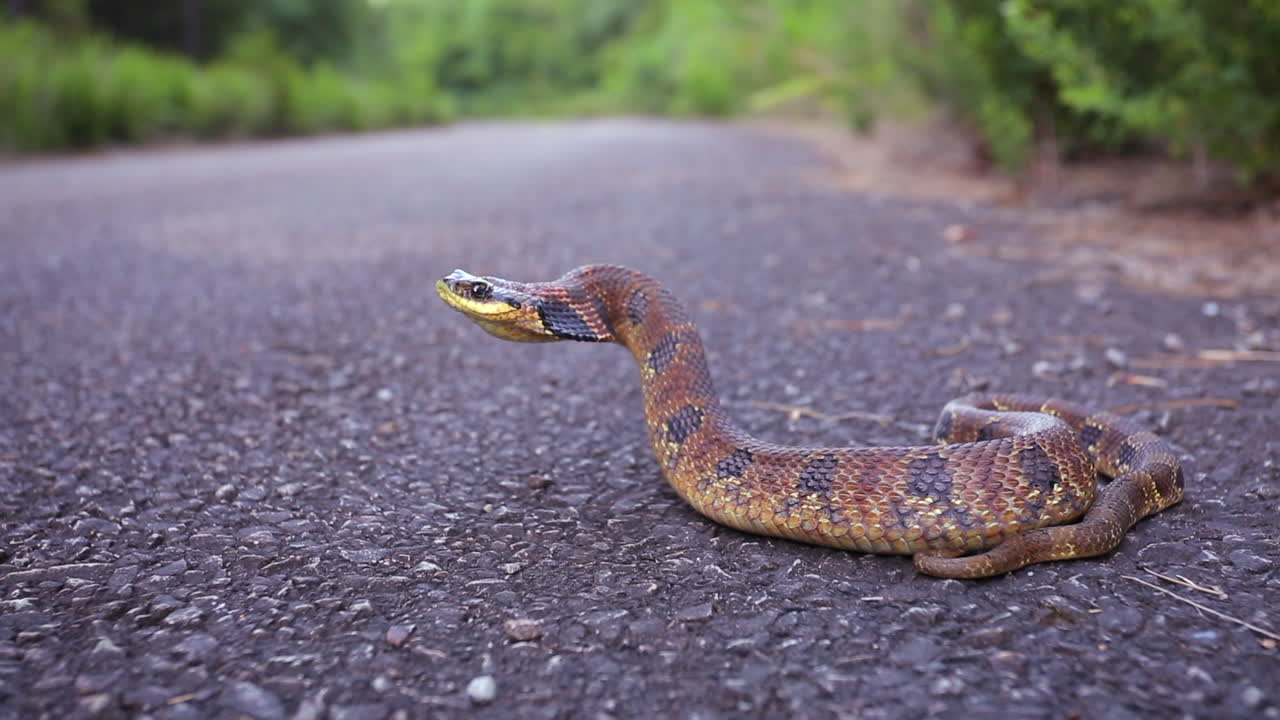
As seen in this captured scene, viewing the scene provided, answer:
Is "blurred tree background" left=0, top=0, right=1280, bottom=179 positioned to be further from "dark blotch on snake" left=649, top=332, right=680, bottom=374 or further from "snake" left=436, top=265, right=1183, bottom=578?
"dark blotch on snake" left=649, top=332, right=680, bottom=374

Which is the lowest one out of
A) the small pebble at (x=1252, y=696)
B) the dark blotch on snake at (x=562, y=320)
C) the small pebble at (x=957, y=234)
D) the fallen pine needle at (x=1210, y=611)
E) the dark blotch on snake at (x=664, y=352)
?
the small pebble at (x=1252, y=696)

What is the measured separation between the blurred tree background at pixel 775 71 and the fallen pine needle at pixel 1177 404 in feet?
9.95

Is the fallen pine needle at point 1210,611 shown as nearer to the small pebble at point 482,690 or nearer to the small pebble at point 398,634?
the small pebble at point 482,690

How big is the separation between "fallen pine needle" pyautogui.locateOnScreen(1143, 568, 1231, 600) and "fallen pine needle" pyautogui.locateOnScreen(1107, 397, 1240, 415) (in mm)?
1374

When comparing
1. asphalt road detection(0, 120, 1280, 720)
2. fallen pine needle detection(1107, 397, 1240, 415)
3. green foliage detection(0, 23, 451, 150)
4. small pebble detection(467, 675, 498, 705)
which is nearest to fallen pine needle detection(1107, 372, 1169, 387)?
asphalt road detection(0, 120, 1280, 720)

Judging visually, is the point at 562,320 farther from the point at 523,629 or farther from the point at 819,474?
the point at 523,629

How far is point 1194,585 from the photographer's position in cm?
230

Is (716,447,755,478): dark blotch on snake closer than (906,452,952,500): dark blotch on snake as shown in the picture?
No

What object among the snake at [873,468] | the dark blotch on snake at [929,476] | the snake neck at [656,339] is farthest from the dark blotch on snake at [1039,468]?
the snake neck at [656,339]

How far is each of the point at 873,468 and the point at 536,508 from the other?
39.4 inches

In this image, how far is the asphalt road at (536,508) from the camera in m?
1.98

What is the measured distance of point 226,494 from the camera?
2.96 m

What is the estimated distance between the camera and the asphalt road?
1.98m

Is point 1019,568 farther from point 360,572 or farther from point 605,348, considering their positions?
point 605,348
